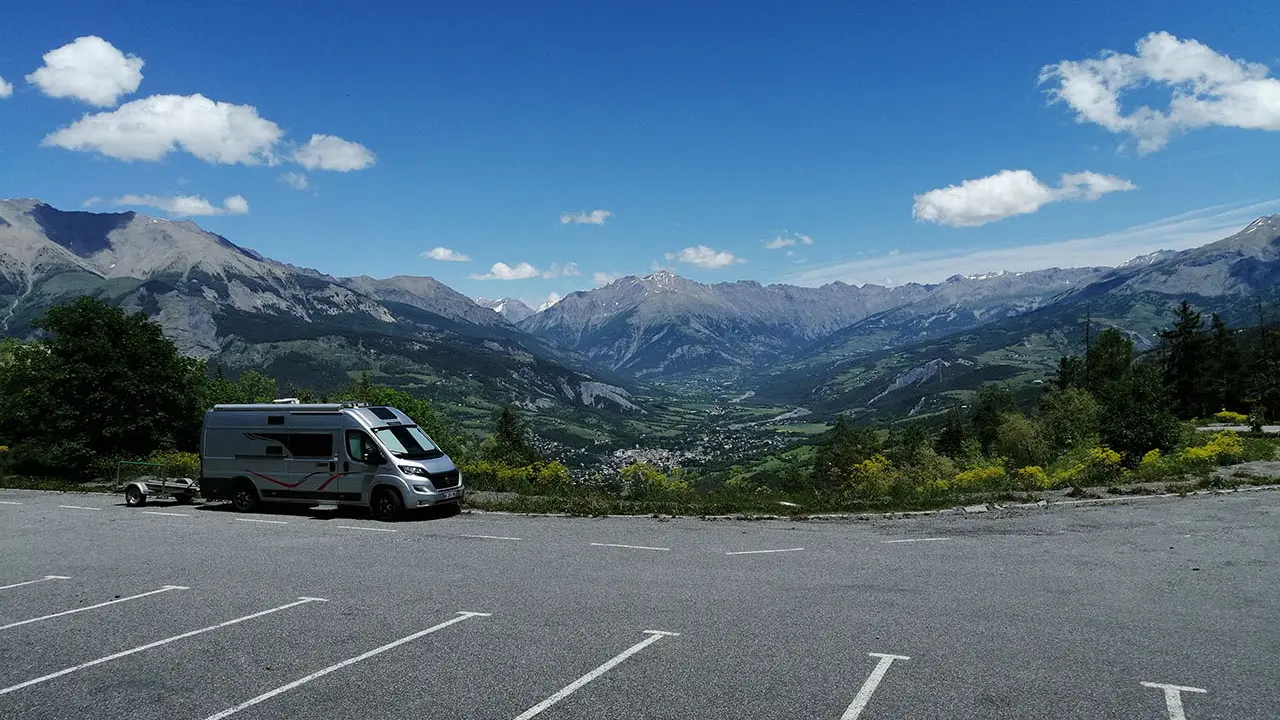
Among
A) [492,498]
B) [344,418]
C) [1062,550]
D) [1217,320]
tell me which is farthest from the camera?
[1217,320]

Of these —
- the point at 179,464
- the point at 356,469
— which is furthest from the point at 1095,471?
the point at 179,464

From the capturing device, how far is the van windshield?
816 inches

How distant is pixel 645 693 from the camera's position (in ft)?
24.0

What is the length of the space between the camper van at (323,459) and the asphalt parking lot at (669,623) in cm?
321

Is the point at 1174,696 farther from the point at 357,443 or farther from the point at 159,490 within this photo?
the point at 159,490

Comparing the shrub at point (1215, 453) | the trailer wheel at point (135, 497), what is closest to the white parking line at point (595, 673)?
the trailer wheel at point (135, 497)

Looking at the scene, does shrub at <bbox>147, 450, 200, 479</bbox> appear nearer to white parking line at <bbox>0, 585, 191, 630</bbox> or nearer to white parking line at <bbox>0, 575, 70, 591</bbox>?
white parking line at <bbox>0, 575, 70, 591</bbox>

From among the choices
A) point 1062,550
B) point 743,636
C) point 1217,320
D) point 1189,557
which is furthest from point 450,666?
point 1217,320

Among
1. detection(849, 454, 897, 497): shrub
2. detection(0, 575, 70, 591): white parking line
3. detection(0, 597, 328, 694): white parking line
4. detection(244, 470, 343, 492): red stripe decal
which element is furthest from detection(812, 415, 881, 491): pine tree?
detection(0, 575, 70, 591): white parking line

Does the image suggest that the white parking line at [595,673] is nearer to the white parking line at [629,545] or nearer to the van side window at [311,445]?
the white parking line at [629,545]

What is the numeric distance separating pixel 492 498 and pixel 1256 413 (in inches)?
1677

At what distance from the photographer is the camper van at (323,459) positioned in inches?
805

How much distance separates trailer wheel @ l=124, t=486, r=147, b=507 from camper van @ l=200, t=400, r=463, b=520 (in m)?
3.14

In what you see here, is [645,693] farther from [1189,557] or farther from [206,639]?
[1189,557]
